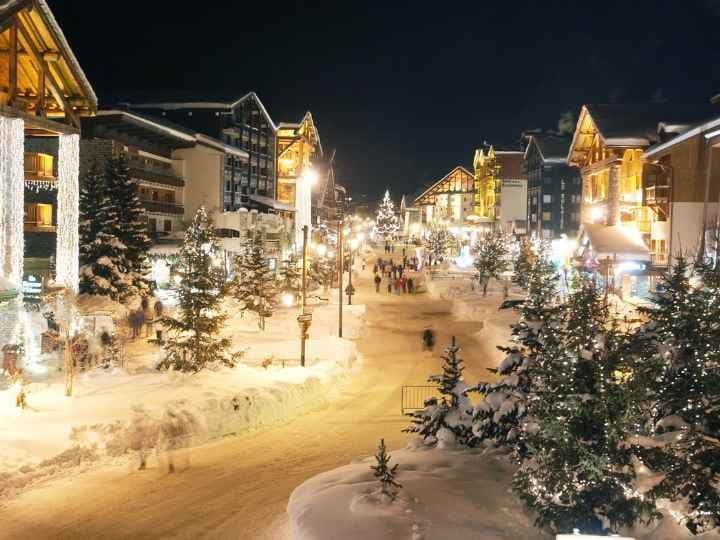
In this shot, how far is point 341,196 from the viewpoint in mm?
130500

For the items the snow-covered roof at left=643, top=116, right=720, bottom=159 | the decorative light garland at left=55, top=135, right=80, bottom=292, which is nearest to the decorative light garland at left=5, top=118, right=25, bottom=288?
the decorative light garland at left=55, top=135, right=80, bottom=292

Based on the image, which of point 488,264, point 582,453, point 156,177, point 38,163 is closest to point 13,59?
point 38,163

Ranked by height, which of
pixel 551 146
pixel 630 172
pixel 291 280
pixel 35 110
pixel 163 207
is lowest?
pixel 291 280

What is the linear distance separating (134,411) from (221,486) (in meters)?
3.68

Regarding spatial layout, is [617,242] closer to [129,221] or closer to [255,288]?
[255,288]

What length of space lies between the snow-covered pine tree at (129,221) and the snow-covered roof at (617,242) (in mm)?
25412

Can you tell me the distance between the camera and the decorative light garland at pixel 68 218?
18.7m

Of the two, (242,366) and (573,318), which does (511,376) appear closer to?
(573,318)

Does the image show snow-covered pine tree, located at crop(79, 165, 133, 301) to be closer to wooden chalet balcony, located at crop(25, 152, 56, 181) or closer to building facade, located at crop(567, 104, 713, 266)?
wooden chalet balcony, located at crop(25, 152, 56, 181)

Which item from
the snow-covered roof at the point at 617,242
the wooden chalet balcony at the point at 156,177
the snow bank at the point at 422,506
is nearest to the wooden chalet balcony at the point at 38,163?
the wooden chalet balcony at the point at 156,177

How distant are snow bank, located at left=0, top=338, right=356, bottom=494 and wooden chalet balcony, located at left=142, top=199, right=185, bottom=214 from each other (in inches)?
1048

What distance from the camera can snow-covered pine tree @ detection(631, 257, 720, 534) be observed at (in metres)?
8.46

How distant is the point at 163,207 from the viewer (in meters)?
47.9

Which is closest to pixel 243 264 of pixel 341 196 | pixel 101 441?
pixel 101 441
